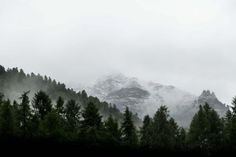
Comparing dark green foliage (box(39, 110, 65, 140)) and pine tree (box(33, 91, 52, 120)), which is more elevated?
pine tree (box(33, 91, 52, 120))

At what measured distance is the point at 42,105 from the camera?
Answer: 226ft

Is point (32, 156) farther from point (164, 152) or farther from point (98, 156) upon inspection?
point (164, 152)

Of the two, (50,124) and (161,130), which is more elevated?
(161,130)

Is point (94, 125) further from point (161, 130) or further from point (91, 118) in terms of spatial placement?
point (161, 130)

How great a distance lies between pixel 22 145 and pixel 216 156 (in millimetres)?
17838

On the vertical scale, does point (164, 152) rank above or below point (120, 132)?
below

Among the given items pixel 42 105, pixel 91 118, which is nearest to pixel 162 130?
pixel 91 118

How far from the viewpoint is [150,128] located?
7525 cm

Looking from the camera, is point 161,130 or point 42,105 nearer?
point 42,105

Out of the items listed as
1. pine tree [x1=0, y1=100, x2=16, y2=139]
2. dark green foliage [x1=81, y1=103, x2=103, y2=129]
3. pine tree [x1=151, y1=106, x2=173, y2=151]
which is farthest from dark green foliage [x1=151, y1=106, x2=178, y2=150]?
pine tree [x1=0, y1=100, x2=16, y2=139]

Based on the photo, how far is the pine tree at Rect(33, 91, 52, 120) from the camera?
6800 cm

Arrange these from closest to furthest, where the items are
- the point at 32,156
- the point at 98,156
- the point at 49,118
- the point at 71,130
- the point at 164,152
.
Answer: the point at 32,156 < the point at 98,156 < the point at 164,152 < the point at 49,118 < the point at 71,130

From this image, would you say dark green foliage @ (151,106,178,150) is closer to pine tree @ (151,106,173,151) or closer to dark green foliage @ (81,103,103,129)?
pine tree @ (151,106,173,151)

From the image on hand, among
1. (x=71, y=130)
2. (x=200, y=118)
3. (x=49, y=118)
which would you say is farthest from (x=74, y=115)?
(x=200, y=118)
